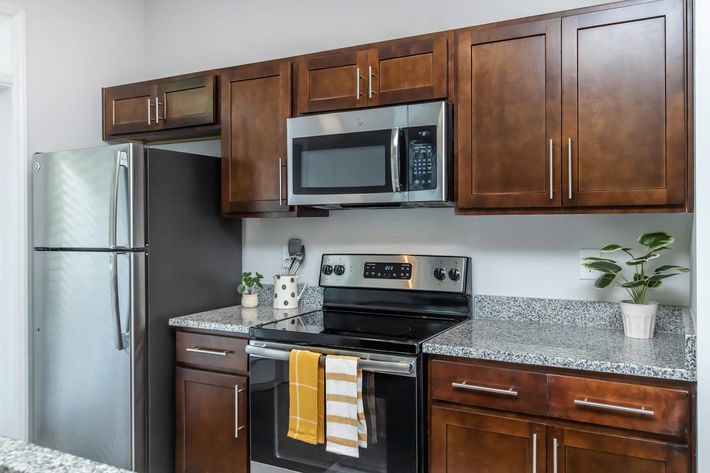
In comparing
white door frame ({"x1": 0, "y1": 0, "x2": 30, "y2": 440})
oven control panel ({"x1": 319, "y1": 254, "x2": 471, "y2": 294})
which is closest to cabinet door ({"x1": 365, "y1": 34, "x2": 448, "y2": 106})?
oven control panel ({"x1": 319, "y1": 254, "x2": 471, "y2": 294})

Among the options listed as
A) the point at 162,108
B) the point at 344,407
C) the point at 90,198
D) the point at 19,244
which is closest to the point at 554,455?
the point at 344,407

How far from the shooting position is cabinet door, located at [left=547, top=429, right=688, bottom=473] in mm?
1573

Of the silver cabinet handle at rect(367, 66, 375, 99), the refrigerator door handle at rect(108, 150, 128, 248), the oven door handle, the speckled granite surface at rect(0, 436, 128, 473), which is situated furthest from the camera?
the refrigerator door handle at rect(108, 150, 128, 248)

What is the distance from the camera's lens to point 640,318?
76.8 inches

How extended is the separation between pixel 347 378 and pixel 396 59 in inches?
50.7

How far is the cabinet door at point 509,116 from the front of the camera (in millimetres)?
1986

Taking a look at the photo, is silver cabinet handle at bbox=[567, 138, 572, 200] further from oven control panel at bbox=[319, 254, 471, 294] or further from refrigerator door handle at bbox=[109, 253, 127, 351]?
refrigerator door handle at bbox=[109, 253, 127, 351]

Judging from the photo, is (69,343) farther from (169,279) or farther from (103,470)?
(103,470)

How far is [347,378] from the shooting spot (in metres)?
1.97

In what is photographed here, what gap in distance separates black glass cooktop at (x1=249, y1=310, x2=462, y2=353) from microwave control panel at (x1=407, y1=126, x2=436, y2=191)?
0.57m

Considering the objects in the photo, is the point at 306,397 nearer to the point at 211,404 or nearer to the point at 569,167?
the point at 211,404

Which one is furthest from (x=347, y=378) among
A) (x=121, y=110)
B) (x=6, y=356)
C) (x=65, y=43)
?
(x=65, y=43)

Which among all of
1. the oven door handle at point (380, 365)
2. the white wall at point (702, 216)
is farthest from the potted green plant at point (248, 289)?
the white wall at point (702, 216)

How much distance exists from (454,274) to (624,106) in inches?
37.7
